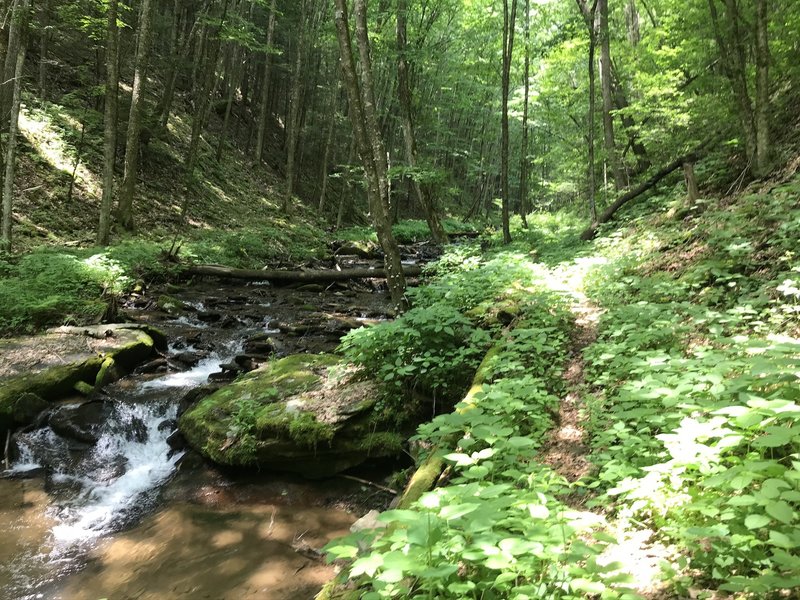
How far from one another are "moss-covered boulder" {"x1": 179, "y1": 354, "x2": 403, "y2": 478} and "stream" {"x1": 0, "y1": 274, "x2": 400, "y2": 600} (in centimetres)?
24

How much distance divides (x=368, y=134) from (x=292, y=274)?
21.3 ft

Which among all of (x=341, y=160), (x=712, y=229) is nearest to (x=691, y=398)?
(x=712, y=229)

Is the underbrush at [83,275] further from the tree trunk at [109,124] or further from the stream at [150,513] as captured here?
the stream at [150,513]

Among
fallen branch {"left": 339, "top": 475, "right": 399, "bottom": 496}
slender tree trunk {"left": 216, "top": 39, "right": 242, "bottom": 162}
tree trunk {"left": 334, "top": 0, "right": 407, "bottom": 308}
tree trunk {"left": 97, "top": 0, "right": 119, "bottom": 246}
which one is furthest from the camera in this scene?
slender tree trunk {"left": 216, "top": 39, "right": 242, "bottom": 162}

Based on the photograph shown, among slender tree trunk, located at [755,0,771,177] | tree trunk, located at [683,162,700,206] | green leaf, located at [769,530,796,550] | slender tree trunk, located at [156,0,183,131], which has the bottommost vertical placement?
green leaf, located at [769,530,796,550]

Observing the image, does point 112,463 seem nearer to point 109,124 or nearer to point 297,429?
point 297,429

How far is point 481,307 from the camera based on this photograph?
6.85 metres

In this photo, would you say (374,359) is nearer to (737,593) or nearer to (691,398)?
(691,398)

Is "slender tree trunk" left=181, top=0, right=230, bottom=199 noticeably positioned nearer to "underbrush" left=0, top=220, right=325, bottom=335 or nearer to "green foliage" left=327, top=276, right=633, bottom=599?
"underbrush" left=0, top=220, right=325, bottom=335

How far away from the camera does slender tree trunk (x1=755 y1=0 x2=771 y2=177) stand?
7218 millimetres

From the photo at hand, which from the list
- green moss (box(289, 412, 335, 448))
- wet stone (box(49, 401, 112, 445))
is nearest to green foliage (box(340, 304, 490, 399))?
green moss (box(289, 412, 335, 448))

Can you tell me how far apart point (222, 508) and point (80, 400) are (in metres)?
3.18

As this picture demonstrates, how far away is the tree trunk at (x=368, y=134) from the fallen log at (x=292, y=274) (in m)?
5.32

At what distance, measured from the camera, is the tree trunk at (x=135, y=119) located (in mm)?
13016
